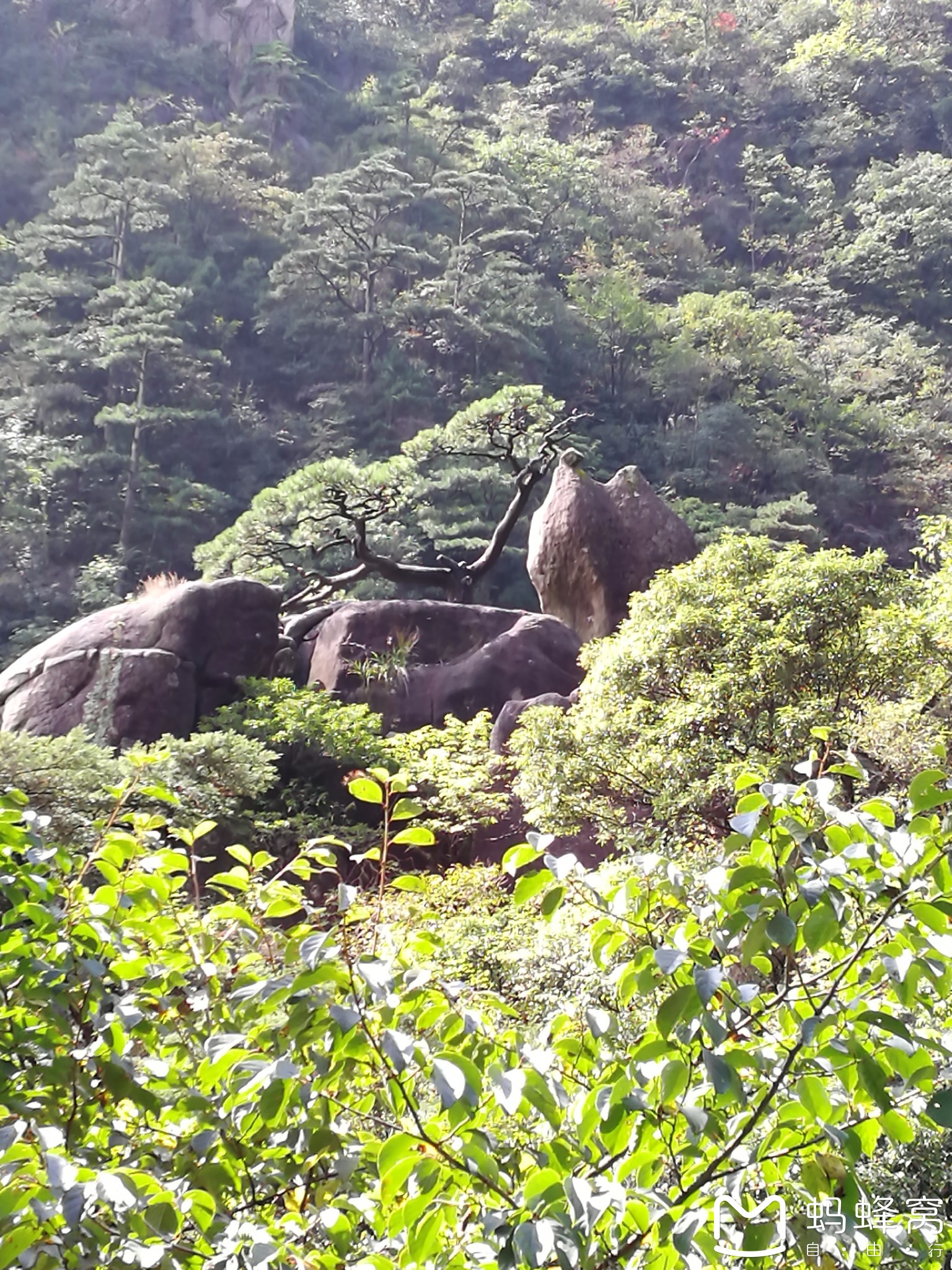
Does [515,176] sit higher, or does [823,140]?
[823,140]

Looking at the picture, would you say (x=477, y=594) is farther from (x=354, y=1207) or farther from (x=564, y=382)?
(x=354, y=1207)

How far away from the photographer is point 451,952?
4691 mm

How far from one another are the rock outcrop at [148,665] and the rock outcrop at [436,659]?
0.69 m

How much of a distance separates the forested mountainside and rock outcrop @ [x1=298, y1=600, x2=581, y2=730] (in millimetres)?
3942

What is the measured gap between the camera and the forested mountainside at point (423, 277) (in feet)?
51.7


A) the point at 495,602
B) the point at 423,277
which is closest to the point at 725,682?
the point at 495,602

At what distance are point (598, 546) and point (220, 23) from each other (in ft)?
68.1

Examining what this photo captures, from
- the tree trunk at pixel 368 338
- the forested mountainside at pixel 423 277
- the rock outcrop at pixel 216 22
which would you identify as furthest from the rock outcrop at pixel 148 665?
the rock outcrop at pixel 216 22

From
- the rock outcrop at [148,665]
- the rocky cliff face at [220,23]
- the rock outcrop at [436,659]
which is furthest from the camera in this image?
the rocky cliff face at [220,23]

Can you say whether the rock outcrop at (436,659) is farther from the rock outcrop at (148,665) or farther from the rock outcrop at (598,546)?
the rock outcrop at (148,665)

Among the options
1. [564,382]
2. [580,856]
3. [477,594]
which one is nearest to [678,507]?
[477,594]

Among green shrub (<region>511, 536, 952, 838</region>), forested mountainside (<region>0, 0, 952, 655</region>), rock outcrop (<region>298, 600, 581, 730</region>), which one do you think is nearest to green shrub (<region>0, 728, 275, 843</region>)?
green shrub (<region>511, 536, 952, 838</region>)

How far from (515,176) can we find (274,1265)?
21.6 metres

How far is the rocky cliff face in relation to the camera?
23.5 meters
